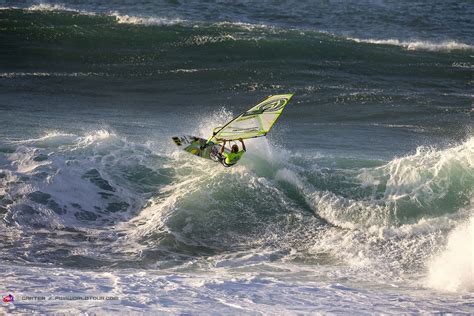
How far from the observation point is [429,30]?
3250 cm

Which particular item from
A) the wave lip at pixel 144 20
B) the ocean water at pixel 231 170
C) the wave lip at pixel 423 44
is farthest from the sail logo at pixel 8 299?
the wave lip at pixel 423 44

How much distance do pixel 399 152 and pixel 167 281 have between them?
9.05 m

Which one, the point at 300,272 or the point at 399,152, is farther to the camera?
the point at 399,152

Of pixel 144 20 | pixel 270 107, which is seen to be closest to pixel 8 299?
pixel 270 107

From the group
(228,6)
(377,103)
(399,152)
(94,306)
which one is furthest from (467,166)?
(228,6)

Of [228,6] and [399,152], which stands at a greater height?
[228,6]

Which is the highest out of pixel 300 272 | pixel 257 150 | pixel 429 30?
pixel 429 30

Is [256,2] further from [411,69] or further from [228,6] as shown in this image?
[411,69]

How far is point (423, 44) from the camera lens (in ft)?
100

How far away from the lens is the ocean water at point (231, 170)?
13.4 metres

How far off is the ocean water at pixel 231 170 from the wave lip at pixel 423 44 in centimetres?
10

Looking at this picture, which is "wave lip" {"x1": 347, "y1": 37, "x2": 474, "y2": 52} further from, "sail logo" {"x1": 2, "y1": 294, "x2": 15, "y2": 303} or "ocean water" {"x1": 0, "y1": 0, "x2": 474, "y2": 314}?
"sail logo" {"x1": 2, "y1": 294, "x2": 15, "y2": 303}

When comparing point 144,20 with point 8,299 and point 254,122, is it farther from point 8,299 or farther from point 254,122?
point 8,299

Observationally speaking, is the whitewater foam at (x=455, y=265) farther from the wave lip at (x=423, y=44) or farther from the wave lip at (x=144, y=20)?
the wave lip at (x=144, y=20)
